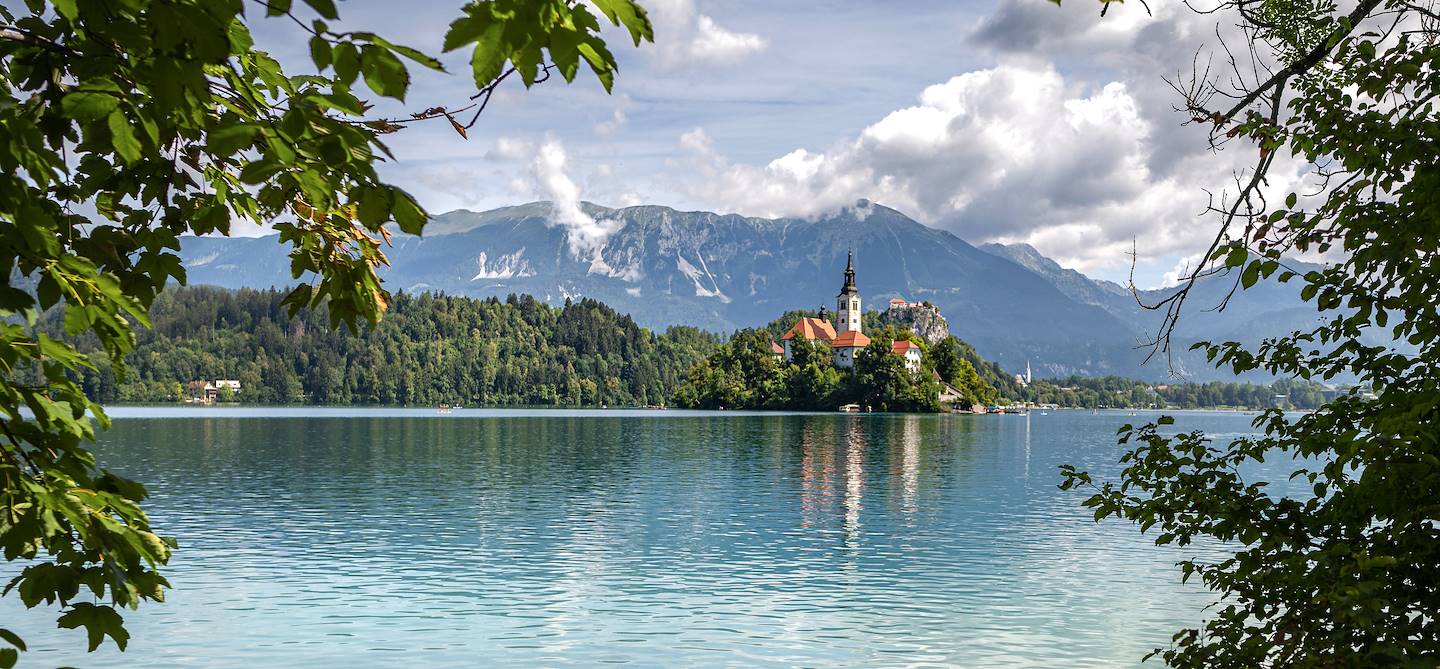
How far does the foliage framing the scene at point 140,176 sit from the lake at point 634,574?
17.4 m

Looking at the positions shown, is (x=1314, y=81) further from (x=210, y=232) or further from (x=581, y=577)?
(x=581, y=577)

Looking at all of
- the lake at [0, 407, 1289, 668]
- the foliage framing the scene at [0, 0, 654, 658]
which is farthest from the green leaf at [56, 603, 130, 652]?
the lake at [0, 407, 1289, 668]

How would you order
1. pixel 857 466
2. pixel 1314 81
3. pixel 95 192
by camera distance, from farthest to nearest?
1. pixel 857 466
2. pixel 1314 81
3. pixel 95 192

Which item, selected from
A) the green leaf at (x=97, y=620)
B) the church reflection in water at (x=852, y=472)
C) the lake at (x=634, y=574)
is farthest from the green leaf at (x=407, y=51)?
the church reflection in water at (x=852, y=472)

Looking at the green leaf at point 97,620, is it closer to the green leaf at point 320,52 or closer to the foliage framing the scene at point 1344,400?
the green leaf at point 320,52

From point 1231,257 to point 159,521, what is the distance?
40.5 m

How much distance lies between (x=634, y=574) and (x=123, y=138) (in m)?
28.0

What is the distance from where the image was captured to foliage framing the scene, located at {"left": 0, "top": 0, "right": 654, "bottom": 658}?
328 centimetres

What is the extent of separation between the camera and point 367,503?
4709 centimetres

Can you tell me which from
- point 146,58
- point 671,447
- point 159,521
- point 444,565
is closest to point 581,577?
point 444,565

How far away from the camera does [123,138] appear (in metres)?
3.70

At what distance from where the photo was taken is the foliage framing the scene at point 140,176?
328 cm

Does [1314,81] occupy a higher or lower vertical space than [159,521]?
higher

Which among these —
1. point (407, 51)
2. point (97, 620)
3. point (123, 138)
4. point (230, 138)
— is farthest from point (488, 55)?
point (97, 620)
